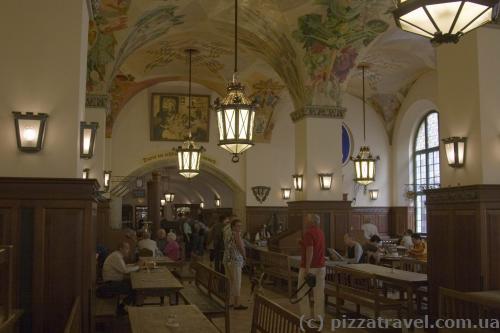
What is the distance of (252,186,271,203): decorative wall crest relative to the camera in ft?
67.2

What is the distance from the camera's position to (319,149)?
14.0 m

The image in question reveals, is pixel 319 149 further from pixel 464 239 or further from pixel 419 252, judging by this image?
pixel 464 239

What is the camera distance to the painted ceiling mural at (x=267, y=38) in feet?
41.3

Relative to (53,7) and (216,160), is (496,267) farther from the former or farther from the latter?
(216,160)

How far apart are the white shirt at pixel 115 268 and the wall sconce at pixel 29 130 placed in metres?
2.84

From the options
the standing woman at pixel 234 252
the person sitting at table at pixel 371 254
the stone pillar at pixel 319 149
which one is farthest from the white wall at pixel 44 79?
the stone pillar at pixel 319 149

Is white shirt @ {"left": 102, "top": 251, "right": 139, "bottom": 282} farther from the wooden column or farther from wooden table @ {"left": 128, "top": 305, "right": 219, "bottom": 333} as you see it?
the wooden column

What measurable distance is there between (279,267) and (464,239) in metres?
5.11

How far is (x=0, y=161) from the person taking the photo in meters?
6.02

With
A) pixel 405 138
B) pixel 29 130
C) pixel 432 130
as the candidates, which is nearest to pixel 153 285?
pixel 29 130

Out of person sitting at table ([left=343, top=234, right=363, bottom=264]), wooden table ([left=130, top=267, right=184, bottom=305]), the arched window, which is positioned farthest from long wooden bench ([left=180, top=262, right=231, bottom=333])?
the arched window

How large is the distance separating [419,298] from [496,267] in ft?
7.97

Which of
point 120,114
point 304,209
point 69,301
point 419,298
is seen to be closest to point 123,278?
Result: point 69,301

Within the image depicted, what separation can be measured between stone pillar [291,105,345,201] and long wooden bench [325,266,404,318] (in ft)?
12.9
